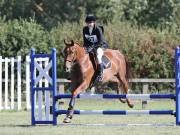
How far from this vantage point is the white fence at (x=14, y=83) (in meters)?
23.9

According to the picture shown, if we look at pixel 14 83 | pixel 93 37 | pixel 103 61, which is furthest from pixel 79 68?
pixel 14 83

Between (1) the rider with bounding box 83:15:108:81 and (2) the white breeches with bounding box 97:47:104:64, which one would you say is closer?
(1) the rider with bounding box 83:15:108:81

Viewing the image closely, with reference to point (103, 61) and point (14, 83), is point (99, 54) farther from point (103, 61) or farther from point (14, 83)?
point (14, 83)

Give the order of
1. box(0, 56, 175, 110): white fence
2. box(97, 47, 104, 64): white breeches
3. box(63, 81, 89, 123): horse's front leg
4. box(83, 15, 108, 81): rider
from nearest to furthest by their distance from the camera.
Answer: box(63, 81, 89, 123): horse's front leg < box(83, 15, 108, 81): rider < box(97, 47, 104, 64): white breeches < box(0, 56, 175, 110): white fence

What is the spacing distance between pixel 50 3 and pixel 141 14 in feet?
21.8

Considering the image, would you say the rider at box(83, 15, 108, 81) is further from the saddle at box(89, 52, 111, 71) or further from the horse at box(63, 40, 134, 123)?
the horse at box(63, 40, 134, 123)

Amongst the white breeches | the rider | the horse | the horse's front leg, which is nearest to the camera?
the horse

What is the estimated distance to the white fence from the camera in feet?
78.3

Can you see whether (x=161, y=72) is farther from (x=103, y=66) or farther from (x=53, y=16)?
(x=53, y=16)

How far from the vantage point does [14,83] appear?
28484 millimetres

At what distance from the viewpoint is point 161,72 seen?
32.2m

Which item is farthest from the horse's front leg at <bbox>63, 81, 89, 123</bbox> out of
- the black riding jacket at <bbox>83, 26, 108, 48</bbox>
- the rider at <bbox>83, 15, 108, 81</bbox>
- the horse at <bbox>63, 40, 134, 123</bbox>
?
the black riding jacket at <bbox>83, 26, 108, 48</bbox>

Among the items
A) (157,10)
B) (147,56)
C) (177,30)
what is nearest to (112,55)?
(147,56)

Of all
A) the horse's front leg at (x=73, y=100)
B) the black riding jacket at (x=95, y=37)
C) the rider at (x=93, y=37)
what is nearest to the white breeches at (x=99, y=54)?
the rider at (x=93, y=37)
